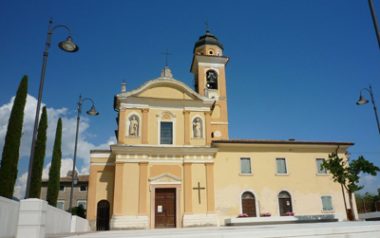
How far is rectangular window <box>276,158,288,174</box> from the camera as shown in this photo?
24781mm

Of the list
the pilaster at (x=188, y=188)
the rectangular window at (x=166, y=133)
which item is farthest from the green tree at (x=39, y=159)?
the pilaster at (x=188, y=188)

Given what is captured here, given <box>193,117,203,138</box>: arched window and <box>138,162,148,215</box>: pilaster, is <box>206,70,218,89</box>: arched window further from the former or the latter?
<box>138,162,148,215</box>: pilaster

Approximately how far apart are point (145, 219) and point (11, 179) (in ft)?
28.6

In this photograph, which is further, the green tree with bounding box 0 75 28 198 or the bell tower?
the bell tower

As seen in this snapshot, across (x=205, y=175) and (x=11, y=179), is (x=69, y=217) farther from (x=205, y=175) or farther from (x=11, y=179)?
(x=205, y=175)

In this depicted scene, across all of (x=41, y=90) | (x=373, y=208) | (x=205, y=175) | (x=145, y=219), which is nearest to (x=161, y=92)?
(x=205, y=175)

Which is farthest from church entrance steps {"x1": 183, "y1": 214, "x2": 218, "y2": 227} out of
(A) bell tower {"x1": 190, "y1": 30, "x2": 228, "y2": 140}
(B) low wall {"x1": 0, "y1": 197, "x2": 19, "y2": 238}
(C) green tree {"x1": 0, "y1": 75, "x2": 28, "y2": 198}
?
(B) low wall {"x1": 0, "y1": 197, "x2": 19, "y2": 238}

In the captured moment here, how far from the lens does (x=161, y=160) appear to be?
22.8 meters

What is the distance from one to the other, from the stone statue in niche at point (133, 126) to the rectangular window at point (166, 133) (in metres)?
1.96

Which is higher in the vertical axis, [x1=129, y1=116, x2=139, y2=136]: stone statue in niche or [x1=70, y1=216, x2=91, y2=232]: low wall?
[x1=129, y1=116, x2=139, y2=136]: stone statue in niche

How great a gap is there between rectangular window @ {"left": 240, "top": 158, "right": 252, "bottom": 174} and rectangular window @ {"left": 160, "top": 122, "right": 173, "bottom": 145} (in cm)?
586

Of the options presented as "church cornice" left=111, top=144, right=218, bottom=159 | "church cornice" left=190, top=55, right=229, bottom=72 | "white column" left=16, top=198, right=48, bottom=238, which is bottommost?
"white column" left=16, top=198, right=48, bottom=238

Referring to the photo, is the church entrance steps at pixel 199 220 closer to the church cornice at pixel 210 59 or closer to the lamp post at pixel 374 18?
the lamp post at pixel 374 18

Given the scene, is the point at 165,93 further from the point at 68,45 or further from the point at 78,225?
the point at 68,45
